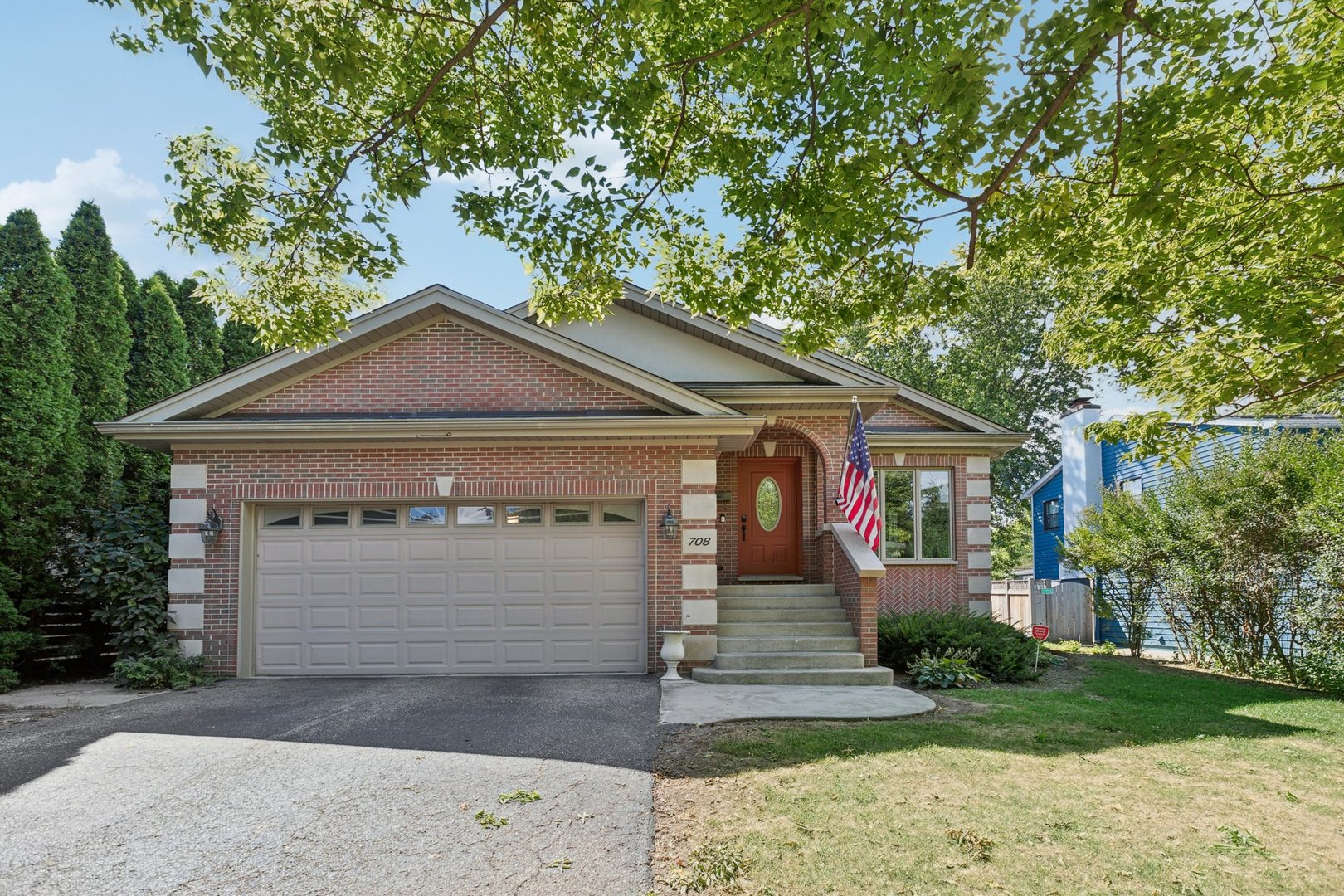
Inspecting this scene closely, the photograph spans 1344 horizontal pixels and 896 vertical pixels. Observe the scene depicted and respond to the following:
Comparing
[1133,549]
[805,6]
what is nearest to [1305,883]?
[805,6]

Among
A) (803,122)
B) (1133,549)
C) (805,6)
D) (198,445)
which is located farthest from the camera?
(1133,549)

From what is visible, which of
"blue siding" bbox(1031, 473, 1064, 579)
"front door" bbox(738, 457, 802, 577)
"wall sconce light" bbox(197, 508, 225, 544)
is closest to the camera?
"wall sconce light" bbox(197, 508, 225, 544)

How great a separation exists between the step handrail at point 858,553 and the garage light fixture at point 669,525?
2.42 metres

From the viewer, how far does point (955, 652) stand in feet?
36.3

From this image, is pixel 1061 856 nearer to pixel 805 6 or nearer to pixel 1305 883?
pixel 1305 883

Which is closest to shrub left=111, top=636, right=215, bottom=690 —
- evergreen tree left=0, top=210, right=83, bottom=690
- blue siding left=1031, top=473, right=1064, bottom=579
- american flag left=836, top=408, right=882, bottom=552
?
evergreen tree left=0, top=210, right=83, bottom=690

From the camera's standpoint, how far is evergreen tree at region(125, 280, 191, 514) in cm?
1384

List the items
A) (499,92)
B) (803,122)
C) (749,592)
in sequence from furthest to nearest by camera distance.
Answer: (749,592) → (499,92) → (803,122)

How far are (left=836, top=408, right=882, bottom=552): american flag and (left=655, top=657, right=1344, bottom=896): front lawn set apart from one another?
2.95 metres

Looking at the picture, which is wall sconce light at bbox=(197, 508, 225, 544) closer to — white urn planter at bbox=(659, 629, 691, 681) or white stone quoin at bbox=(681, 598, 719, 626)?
white urn planter at bbox=(659, 629, 691, 681)

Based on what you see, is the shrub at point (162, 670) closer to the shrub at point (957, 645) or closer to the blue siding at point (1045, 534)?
the shrub at point (957, 645)

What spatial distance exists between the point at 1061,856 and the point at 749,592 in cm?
760

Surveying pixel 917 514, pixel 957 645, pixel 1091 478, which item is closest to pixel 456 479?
pixel 957 645

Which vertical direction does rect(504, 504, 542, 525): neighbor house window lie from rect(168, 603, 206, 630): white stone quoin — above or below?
above
